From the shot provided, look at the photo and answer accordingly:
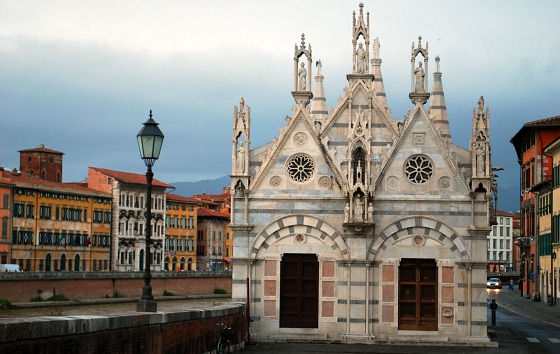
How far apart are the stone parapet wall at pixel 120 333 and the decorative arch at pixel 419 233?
603 centimetres

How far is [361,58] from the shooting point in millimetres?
34531

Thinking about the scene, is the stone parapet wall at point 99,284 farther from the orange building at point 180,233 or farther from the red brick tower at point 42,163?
the orange building at point 180,233

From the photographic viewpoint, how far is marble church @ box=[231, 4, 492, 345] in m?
32.2


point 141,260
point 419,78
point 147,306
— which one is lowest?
point 147,306

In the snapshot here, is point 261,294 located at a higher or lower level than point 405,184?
lower

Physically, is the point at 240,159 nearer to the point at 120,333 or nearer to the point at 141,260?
the point at 120,333

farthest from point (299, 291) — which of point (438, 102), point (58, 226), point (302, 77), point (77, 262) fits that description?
point (77, 262)

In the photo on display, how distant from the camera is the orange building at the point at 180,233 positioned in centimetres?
14538

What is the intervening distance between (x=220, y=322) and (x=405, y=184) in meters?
9.00

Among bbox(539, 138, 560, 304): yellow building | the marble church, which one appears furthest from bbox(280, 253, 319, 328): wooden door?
bbox(539, 138, 560, 304): yellow building

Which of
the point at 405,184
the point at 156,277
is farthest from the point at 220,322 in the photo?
the point at 156,277

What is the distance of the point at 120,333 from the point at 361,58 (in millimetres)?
18405

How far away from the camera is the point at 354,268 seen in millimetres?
32375

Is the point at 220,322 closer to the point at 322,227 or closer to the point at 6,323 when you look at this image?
the point at 322,227
